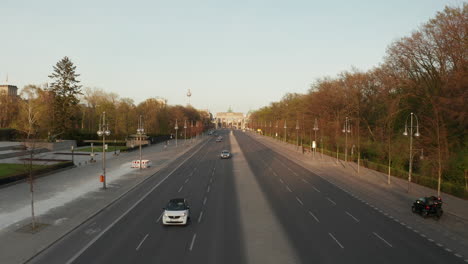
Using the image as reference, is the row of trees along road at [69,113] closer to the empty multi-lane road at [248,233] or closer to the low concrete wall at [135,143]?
the low concrete wall at [135,143]

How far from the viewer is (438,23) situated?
37688mm

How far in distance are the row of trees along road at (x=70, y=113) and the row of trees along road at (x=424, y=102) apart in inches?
2396

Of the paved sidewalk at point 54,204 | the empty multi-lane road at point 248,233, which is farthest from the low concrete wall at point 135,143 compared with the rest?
the empty multi-lane road at point 248,233

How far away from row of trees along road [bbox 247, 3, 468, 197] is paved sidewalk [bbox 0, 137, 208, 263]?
2897 cm

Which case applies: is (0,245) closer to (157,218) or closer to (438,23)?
(157,218)

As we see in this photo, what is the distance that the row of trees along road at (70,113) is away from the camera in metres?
78.0

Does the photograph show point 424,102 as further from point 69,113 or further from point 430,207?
point 69,113

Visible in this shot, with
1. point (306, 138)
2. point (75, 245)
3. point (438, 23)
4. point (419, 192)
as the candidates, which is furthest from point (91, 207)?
point (306, 138)

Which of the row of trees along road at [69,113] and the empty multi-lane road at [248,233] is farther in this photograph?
the row of trees along road at [69,113]

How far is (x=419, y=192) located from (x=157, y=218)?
24511 mm

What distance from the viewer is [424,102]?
39.9 m

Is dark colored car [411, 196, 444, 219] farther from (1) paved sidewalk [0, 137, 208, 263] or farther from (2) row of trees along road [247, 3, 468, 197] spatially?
(1) paved sidewalk [0, 137, 208, 263]

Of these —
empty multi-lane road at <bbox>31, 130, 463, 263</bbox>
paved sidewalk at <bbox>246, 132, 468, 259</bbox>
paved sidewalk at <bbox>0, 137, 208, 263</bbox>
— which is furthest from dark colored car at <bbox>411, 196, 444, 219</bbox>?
paved sidewalk at <bbox>0, 137, 208, 263</bbox>

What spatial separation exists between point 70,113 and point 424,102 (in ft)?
238
